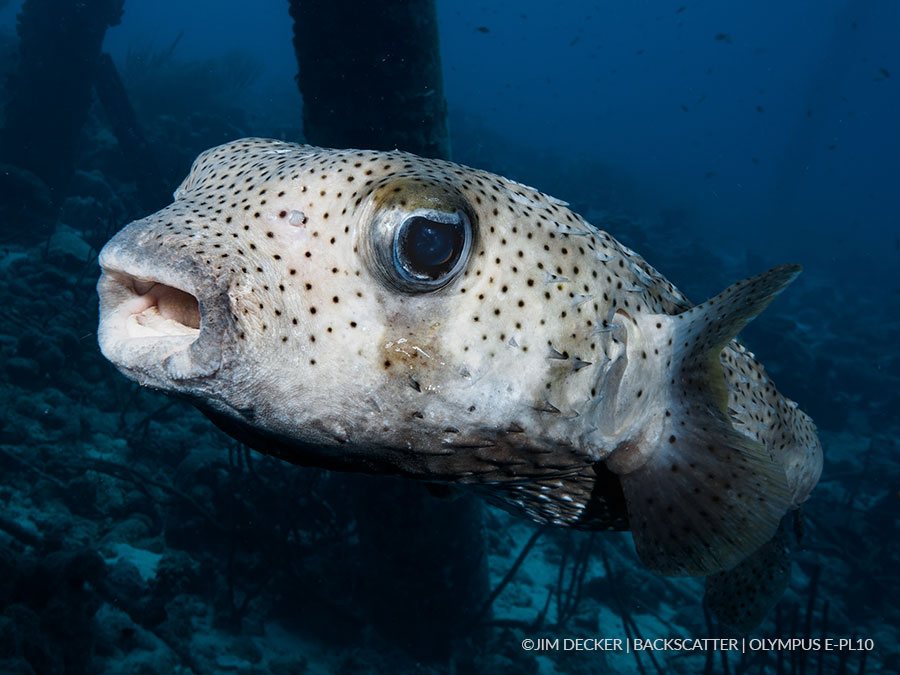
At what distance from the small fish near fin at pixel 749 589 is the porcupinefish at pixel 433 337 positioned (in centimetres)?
142

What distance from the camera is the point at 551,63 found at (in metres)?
142

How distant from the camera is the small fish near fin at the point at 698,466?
5.55 feet

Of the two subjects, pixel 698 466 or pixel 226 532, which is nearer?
pixel 698 466

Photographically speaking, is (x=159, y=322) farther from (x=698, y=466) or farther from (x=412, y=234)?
(x=698, y=466)

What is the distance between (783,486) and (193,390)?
181cm

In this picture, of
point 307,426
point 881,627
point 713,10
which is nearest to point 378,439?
point 307,426

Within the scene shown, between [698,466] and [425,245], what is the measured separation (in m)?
1.21

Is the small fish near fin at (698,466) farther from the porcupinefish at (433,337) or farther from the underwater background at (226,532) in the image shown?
the underwater background at (226,532)

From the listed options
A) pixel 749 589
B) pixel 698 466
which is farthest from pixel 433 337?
pixel 749 589

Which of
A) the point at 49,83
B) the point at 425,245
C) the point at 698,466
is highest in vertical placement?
the point at 49,83

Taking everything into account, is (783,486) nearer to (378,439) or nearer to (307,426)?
(378,439)

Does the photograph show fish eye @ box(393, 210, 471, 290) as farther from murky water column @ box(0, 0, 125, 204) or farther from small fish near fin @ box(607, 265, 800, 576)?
murky water column @ box(0, 0, 125, 204)

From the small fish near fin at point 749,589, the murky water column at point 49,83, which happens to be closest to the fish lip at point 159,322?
the small fish near fin at point 749,589

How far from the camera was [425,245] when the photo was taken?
139 centimetres
